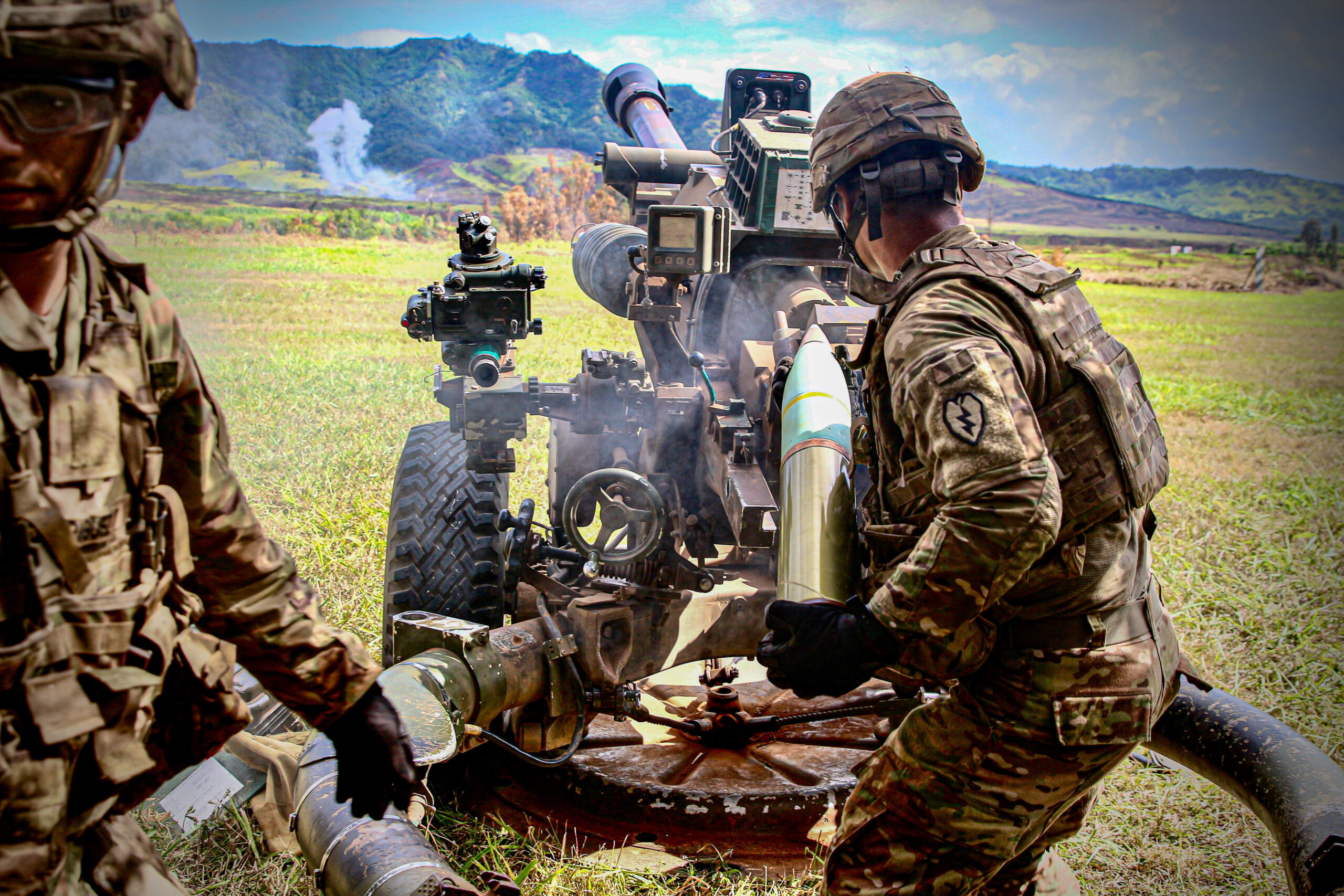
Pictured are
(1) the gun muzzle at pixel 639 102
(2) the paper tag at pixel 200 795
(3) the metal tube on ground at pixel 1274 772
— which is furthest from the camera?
(1) the gun muzzle at pixel 639 102

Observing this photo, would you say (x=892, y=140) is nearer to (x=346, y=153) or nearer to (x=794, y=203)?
(x=794, y=203)

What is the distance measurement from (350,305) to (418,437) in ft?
36.6

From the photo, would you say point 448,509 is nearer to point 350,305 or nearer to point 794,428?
point 794,428

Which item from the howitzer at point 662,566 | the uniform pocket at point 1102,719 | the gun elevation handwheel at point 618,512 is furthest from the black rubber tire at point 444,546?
the uniform pocket at point 1102,719

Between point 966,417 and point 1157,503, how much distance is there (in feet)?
19.4

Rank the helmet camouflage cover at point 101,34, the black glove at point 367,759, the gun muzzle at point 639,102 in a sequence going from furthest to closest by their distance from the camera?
1. the gun muzzle at point 639,102
2. the black glove at point 367,759
3. the helmet camouflage cover at point 101,34

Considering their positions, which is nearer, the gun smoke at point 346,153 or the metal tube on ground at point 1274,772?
the metal tube on ground at point 1274,772

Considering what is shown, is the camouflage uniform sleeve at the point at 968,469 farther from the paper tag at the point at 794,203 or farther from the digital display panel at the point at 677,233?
the paper tag at the point at 794,203

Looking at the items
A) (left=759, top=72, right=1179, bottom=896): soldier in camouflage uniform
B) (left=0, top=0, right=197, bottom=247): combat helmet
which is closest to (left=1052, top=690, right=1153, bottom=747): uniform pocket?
(left=759, top=72, right=1179, bottom=896): soldier in camouflage uniform

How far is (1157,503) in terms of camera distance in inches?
281

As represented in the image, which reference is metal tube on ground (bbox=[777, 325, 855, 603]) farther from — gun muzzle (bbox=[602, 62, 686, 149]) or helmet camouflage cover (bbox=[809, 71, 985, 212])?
gun muzzle (bbox=[602, 62, 686, 149])

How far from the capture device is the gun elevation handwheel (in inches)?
135

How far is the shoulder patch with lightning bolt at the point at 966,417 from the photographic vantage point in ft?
6.34

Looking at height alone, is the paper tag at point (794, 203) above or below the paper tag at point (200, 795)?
above
